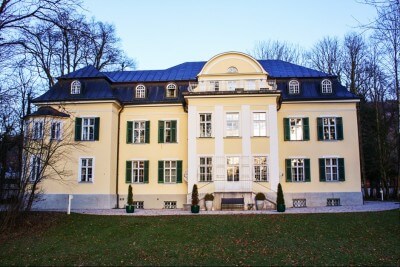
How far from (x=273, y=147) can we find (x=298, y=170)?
2.62m

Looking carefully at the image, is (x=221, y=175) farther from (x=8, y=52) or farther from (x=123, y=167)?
(x=8, y=52)

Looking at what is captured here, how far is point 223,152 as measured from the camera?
817 inches

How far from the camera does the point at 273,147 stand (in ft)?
67.5

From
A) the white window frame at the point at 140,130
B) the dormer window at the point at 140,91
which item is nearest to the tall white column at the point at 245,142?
the white window frame at the point at 140,130

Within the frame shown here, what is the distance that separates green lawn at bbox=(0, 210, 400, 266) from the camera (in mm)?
9945

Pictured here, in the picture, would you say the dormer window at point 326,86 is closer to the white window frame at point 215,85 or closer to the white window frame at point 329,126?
the white window frame at point 329,126

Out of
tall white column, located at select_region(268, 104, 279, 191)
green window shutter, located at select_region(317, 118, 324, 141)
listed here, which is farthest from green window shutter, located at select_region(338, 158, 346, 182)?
tall white column, located at select_region(268, 104, 279, 191)

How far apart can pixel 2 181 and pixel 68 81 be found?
10.7m

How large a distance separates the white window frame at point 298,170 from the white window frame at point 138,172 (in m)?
9.15

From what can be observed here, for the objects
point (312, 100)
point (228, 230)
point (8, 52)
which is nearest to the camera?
point (8, 52)

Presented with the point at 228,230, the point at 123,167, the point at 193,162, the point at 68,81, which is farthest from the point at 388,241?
the point at 68,81

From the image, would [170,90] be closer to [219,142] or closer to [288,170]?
[219,142]

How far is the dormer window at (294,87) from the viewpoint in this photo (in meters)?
22.8

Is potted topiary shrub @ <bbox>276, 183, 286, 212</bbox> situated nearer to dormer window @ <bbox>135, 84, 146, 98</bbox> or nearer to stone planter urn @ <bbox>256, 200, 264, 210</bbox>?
stone planter urn @ <bbox>256, 200, 264, 210</bbox>
